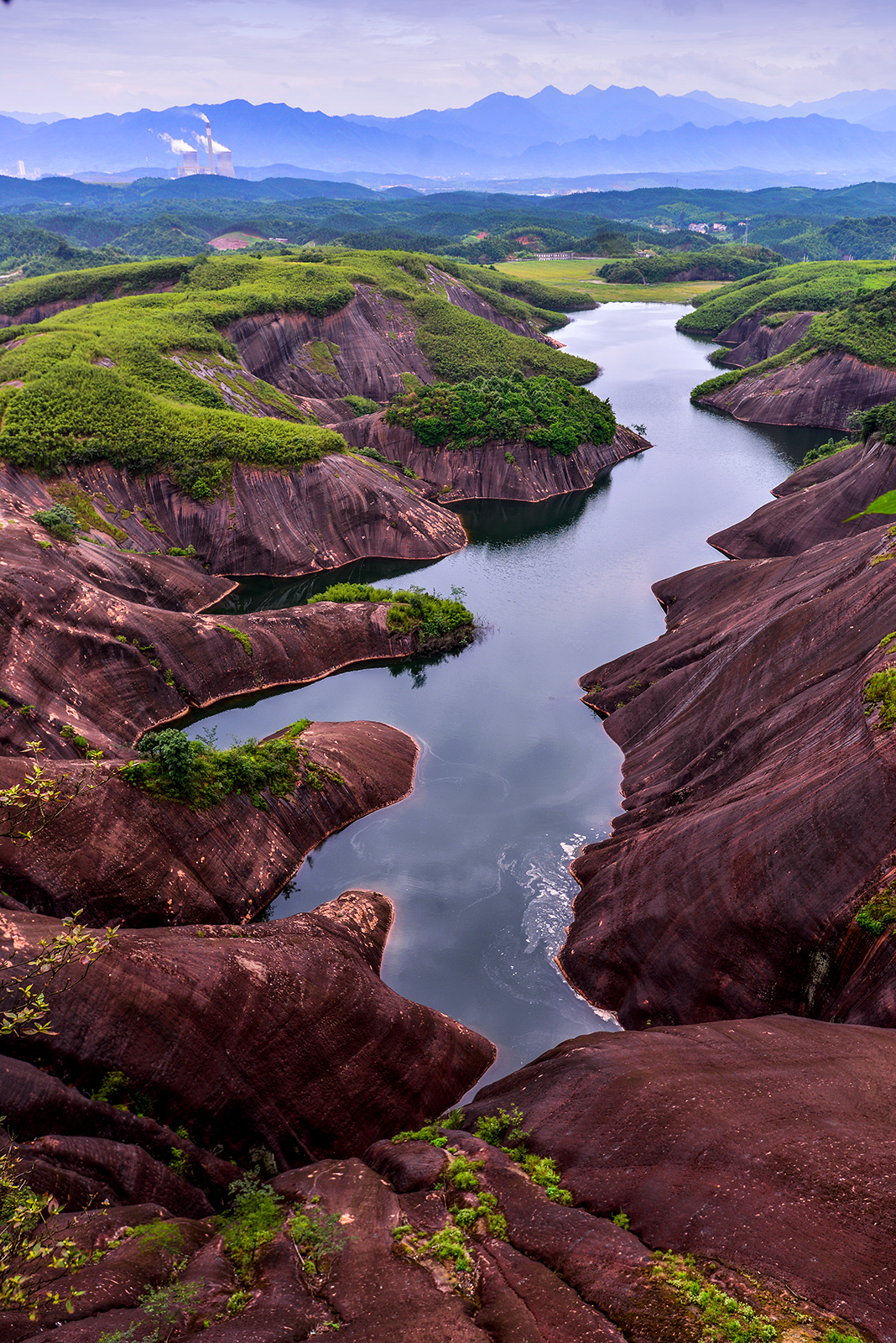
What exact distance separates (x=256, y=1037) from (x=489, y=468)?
231 feet

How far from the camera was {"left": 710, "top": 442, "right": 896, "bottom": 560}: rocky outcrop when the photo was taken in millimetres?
61719

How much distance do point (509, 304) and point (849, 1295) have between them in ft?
470

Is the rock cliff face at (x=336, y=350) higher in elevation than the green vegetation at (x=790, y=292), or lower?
lower

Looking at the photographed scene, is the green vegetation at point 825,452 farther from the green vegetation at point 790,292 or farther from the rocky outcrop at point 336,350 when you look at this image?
the green vegetation at point 790,292

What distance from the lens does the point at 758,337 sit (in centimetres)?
13550

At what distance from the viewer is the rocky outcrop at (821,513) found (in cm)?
6172

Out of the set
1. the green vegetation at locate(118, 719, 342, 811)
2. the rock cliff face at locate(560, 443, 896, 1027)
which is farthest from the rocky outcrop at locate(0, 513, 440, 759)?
the rock cliff face at locate(560, 443, 896, 1027)

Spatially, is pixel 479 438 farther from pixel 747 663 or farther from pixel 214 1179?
pixel 214 1179

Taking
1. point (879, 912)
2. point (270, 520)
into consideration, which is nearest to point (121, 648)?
point (270, 520)

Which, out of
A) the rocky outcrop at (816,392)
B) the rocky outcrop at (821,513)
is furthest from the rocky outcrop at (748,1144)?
the rocky outcrop at (816,392)

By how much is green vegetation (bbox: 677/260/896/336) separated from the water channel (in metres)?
62.0

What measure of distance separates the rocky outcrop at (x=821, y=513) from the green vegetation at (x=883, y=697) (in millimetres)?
35617

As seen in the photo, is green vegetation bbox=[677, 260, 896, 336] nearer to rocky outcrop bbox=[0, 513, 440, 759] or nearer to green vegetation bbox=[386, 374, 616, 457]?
green vegetation bbox=[386, 374, 616, 457]

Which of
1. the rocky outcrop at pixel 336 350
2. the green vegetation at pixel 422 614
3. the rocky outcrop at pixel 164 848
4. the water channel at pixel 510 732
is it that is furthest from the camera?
the rocky outcrop at pixel 336 350
